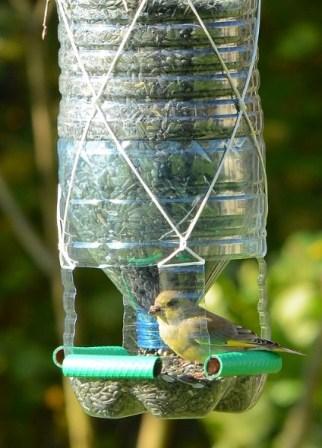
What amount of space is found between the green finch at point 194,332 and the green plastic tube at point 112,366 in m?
0.12

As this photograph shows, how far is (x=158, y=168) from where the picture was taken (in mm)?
4332

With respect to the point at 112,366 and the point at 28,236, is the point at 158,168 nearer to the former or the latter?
the point at 112,366

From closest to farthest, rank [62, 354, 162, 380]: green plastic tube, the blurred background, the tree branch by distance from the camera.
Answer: [62, 354, 162, 380]: green plastic tube < the tree branch < the blurred background

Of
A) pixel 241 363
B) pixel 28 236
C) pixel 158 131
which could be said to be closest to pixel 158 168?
pixel 158 131

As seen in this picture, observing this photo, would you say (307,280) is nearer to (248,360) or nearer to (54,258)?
(54,258)

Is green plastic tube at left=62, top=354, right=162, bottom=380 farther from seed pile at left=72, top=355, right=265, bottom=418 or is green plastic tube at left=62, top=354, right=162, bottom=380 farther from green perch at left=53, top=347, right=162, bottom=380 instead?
seed pile at left=72, top=355, right=265, bottom=418

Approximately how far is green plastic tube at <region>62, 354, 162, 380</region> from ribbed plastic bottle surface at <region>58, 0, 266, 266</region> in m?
0.36

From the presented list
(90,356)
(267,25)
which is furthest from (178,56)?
(267,25)

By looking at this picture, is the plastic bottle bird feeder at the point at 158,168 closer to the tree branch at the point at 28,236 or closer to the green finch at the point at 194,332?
the green finch at the point at 194,332

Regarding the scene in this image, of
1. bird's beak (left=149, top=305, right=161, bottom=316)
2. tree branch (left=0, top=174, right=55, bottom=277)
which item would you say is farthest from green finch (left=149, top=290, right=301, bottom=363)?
tree branch (left=0, top=174, right=55, bottom=277)

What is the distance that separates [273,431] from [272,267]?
921 millimetres

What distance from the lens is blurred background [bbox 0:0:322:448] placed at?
7.99 meters

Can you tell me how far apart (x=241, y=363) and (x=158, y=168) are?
2.13 ft

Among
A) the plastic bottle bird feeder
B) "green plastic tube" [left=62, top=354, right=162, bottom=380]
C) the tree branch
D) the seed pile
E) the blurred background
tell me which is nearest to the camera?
"green plastic tube" [left=62, top=354, right=162, bottom=380]
